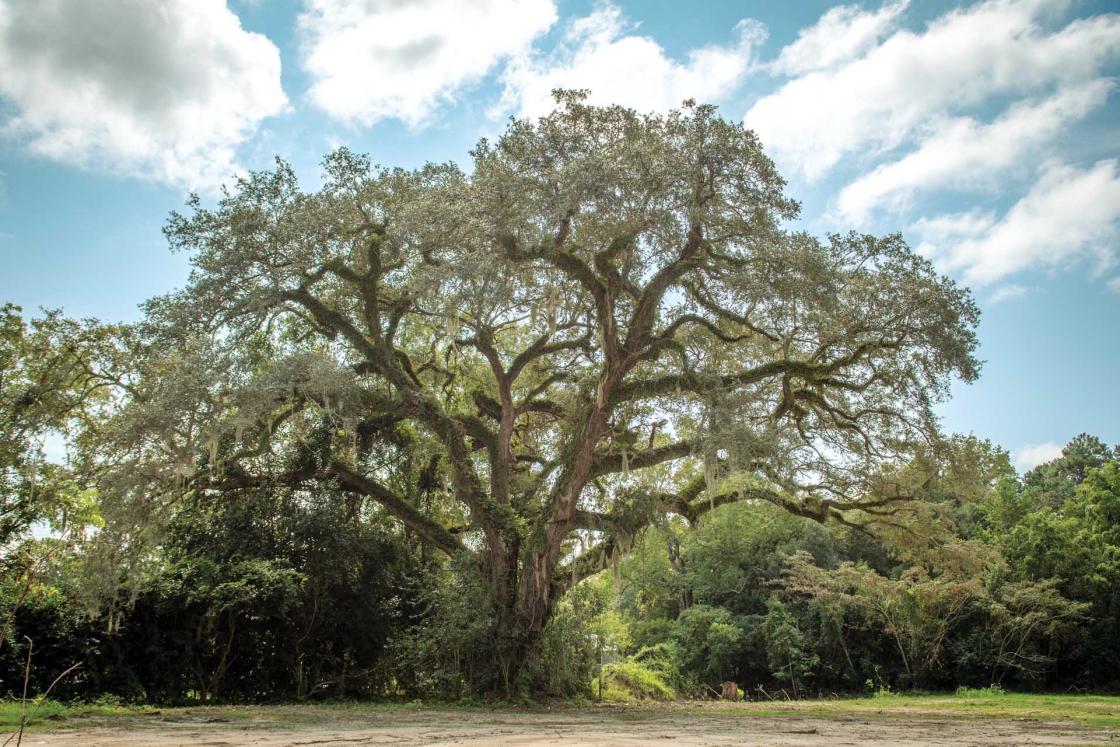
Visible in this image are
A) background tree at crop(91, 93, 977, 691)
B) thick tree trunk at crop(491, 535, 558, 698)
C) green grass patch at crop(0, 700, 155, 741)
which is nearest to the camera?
green grass patch at crop(0, 700, 155, 741)

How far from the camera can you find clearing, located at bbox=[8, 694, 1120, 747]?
532 centimetres

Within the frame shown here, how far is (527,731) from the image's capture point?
6.33m

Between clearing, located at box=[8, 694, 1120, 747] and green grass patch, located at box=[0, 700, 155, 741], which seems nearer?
clearing, located at box=[8, 694, 1120, 747]

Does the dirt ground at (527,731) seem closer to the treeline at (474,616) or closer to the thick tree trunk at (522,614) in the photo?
the treeline at (474,616)

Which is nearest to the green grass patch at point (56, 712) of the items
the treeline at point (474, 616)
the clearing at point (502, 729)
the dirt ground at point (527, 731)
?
the clearing at point (502, 729)

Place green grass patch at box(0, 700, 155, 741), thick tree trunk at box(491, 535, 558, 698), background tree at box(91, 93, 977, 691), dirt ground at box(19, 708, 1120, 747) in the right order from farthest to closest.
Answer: thick tree trunk at box(491, 535, 558, 698) → background tree at box(91, 93, 977, 691) → green grass patch at box(0, 700, 155, 741) → dirt ground at box(19, 708, 1120, 747)

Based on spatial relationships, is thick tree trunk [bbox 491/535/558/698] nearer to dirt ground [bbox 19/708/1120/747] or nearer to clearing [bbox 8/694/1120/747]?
clearing [bbox 8/694/1120/747]

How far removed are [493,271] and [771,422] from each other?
5029 mm

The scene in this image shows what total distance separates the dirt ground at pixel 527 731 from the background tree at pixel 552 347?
331 centimetres

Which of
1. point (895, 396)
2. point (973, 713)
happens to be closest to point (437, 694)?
point (973, 713)

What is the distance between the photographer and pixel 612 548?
1273 cm

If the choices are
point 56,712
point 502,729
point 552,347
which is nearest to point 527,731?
point 502,729

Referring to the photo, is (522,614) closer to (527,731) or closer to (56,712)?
(527,731)

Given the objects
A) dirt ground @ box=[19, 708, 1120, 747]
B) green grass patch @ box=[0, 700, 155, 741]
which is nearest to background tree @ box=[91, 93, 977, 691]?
green grass patch @ box=[0, 700, 155, 741]
